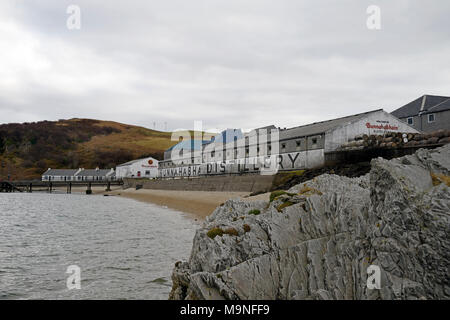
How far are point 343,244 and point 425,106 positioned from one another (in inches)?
2153

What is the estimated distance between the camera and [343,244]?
20.9 feet

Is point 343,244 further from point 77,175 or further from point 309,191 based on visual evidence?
point 77,175

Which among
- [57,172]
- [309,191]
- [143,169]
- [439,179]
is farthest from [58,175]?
[439,179]

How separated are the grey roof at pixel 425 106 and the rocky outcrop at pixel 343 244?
5006cm

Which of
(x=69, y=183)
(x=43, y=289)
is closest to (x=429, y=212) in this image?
(x=43, y=289)

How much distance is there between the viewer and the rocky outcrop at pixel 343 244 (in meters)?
4.98

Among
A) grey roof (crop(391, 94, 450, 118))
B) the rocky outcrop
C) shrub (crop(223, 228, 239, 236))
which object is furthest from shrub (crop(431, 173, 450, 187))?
grey roof (crop(391, 94, 450, 118))

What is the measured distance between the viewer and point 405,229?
5.28m

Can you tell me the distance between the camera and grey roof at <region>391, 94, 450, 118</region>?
4809 cm

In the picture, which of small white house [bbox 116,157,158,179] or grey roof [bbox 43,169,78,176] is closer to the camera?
small white house [bbox 116,157,158,179]

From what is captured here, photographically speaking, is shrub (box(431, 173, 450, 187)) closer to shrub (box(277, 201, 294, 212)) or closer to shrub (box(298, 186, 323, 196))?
shrub (box(298, 186, 323, 196))

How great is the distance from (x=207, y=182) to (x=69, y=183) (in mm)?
74231

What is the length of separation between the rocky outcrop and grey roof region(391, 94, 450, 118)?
164 feet

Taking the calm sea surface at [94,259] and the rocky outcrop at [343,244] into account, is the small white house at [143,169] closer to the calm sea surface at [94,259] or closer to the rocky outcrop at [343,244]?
the calm sea surface at [94,259]
